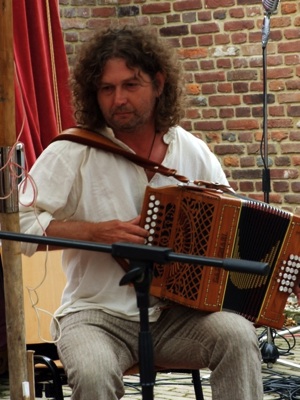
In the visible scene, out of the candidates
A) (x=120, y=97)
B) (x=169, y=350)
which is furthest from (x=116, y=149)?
(x=169, y=350)

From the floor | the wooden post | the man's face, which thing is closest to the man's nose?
the man's face

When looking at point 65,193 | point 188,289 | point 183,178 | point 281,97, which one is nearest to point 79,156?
point 65,193

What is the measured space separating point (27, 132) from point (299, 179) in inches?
89.1

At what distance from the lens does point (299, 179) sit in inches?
256

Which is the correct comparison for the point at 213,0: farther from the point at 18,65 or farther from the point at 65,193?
the point at 65,193

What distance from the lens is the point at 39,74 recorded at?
498 centimetres

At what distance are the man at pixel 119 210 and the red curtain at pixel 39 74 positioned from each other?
143cm

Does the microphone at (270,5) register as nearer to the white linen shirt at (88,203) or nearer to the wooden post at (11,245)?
the white linen shirt at (88,203)

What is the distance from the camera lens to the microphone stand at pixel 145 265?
7.31 feet

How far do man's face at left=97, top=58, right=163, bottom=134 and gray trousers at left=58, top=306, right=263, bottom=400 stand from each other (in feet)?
2.07

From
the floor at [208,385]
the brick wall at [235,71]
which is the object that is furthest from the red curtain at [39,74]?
the brick wall at [235,71]

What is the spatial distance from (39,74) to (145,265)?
2854 millimetres

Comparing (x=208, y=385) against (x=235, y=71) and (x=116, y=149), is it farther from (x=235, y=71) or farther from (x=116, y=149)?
(x=235, y=71)

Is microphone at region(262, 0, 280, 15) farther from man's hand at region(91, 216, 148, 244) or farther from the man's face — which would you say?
man's hand at region(91, 216, 148, 244)
